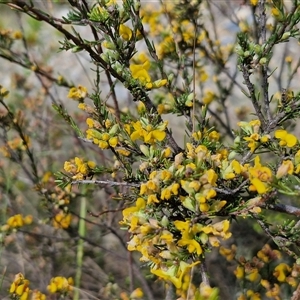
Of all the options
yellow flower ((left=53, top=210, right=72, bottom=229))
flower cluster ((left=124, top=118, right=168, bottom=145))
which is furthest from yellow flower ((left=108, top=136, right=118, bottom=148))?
yellow flower ((left=53, top=210, right=72, bottom=229))

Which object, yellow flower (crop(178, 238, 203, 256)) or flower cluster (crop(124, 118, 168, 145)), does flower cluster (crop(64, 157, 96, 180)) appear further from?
yellow flower (crop(178, 238, 203, 256))

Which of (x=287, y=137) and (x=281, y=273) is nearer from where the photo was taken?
(x=287, y=137)

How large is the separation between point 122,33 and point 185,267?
563 mm

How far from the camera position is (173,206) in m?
0.97

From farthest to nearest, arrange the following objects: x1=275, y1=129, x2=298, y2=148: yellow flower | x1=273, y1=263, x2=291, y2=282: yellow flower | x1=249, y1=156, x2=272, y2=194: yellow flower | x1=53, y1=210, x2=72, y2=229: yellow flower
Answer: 1. x1=53, y1=210, x2=72, y2=229: yellow flower
2. x1=273, y1=263, x2=291, y2=282: yellow flower
3. x1=275, y1=129, x2=298, y2=148: yellow flower
4. x1=249, y1=156, x2=272, y2=194: yellow flower

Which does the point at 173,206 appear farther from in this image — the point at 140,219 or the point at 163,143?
the point at 163,143

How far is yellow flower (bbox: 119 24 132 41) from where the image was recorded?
1.06 metres

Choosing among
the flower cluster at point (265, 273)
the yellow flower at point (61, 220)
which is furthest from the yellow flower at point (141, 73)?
the yellow flower at point (61, 220)

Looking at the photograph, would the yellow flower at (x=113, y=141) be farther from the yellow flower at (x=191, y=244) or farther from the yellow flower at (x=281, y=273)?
the yellow flower at (x=281, y=273)

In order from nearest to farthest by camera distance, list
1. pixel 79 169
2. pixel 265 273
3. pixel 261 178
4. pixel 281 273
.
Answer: pixel 261 178
pixel 79 169
pixel 281 273
pixel 265 273

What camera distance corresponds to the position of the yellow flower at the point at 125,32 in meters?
1.06

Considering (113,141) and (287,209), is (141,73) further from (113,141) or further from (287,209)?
(287,209)

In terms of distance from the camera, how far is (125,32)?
1.07m

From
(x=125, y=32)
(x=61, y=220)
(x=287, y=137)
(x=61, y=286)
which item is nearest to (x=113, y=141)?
(x=125, y=32)
